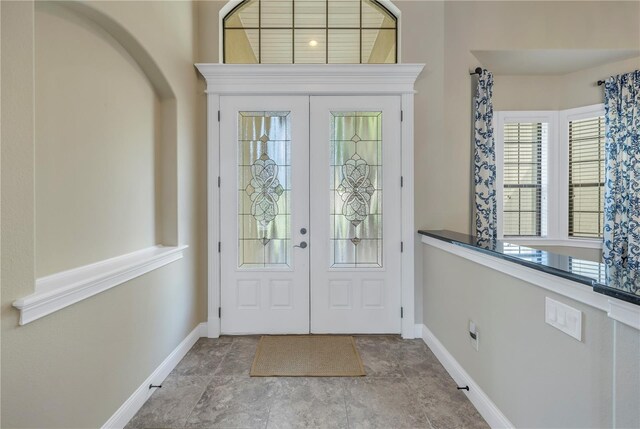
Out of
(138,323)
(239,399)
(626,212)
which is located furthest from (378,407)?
(626,212)

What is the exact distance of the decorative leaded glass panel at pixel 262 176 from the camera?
115 inches

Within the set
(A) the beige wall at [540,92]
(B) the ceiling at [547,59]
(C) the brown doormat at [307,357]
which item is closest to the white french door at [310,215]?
(C) the brown doormat at [307,357]

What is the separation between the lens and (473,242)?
6.70ft

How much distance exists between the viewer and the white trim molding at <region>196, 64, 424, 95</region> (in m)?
2.80

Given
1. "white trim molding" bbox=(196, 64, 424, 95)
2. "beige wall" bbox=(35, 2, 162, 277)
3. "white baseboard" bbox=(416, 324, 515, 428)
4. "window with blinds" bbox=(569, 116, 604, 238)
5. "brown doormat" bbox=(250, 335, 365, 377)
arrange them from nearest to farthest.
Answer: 1. "beige wall" bbox=(35, 2, 162, 277)
2. "white baseboard" bbox=(416, 324, 515, 428)
3. "brown doormat" bbox=(250, 335, 365, 377)
4. "white trim molding" bbox=(196, 64, 424, 95)
5. "window with blinds" bbox=(569, 116, 604, 238)

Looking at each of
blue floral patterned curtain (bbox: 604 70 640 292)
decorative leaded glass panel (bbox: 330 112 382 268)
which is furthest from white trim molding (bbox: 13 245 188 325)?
blue floral patterned curtain (bbox: 604 70 640 292)

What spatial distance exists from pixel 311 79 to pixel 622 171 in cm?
316

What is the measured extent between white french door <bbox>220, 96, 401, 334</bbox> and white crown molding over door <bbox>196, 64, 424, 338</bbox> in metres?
0.07

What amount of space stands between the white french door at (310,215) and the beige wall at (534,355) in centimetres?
78

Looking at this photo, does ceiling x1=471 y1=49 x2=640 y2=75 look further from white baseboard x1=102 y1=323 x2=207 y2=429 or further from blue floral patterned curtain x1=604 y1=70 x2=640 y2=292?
white baseboard x1=102 y1=323 x2=207 y2=429

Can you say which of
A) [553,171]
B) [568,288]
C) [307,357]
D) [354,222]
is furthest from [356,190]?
[553,171]

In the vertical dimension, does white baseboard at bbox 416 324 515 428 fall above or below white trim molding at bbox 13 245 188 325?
below

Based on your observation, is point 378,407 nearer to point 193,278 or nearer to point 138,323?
point 138,323

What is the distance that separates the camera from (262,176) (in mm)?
2936
